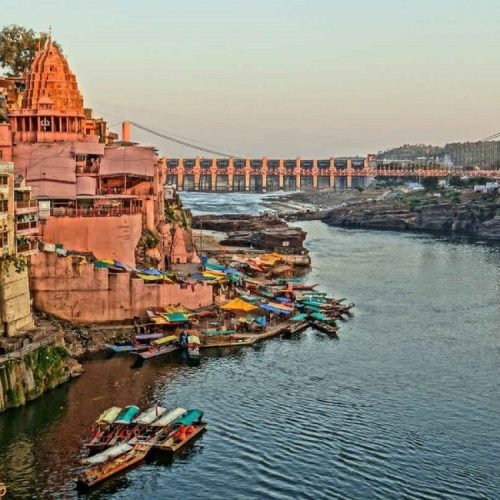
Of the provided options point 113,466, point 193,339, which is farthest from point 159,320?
point 113,466

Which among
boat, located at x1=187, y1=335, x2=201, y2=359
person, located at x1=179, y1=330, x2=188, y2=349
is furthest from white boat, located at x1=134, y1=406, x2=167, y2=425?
person, located at x1=179, y1=330, x2=188, y2=349

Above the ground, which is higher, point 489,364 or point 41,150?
point 41,150

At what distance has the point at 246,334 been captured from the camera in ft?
158

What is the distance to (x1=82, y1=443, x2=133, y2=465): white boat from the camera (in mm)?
29484

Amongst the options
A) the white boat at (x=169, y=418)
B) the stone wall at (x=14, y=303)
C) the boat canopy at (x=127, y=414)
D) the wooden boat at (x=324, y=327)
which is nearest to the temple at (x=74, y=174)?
the stone wall at (x=14, y=303)

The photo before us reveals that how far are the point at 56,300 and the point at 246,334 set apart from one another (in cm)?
1031

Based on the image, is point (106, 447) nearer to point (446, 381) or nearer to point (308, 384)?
point (308, 384)

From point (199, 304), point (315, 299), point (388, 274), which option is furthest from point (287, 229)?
point (199, 304)

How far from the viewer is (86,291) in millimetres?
46281

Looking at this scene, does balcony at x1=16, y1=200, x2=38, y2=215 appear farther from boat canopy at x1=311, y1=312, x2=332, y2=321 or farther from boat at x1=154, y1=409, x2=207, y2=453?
boat canopy at x1=311, y1=312, x2=332, y2=321

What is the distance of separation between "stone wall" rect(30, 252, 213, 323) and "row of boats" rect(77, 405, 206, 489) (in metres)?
12.4

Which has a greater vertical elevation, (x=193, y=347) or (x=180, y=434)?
(x=193, y=347)

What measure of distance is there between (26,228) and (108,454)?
17061 millimetres

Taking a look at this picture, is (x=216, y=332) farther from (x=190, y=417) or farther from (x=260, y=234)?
(x=260, y=234)
